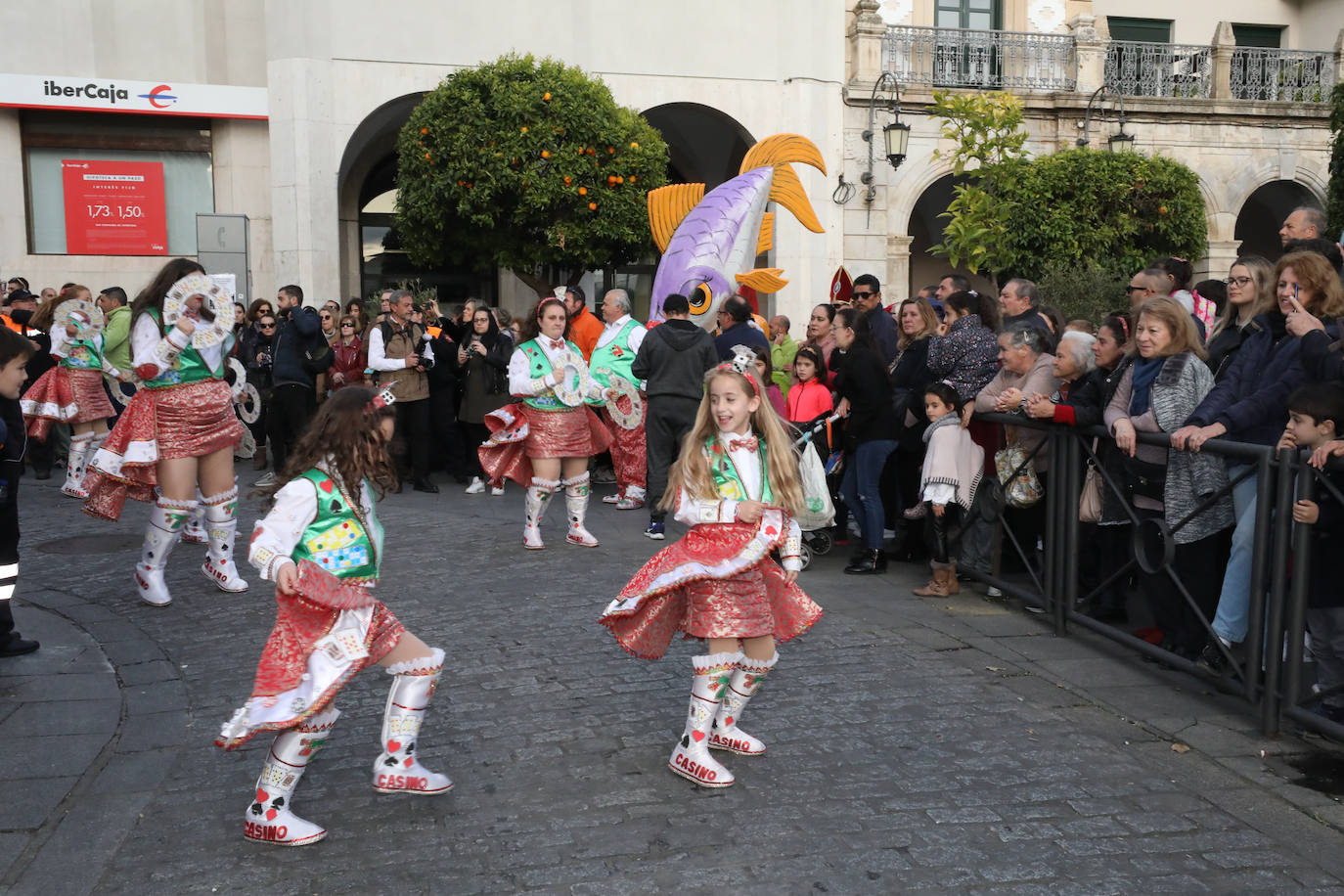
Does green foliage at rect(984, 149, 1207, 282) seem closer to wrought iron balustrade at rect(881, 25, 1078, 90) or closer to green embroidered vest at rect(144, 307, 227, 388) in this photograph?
wrought iron balustrade at rect(881, 25, 1078, 90)

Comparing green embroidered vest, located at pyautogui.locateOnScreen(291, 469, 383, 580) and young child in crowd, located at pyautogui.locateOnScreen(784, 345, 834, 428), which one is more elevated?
young child in crowd, located at pyautogui.locateOnScreen(784, 345, 834, 428)

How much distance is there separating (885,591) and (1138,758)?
2.77 meters

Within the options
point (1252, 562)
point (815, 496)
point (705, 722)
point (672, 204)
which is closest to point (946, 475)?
point (815, 496)

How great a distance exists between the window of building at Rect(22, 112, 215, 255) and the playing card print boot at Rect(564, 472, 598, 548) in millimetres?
12410

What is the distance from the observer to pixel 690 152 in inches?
866

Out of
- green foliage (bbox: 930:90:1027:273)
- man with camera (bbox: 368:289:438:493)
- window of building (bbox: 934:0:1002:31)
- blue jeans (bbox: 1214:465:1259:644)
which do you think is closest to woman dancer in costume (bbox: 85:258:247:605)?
man with camera (bbox: 368:289:438:493)

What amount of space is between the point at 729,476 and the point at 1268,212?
24113 mm

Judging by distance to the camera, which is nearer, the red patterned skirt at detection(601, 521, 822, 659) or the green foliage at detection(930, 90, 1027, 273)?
the red patterned skirt at detection(601, 521, 822, 659)

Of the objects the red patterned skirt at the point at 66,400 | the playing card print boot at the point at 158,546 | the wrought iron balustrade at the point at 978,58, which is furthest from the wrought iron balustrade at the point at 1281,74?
the playing card print boot at the point at 158,546

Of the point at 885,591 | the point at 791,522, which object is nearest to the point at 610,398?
the point at 885,591

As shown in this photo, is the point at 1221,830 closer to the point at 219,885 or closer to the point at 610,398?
the point at 219,885

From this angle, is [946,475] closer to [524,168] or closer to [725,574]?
[725,574]

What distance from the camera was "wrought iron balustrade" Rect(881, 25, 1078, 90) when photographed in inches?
796

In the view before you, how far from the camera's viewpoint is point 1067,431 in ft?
19.9
